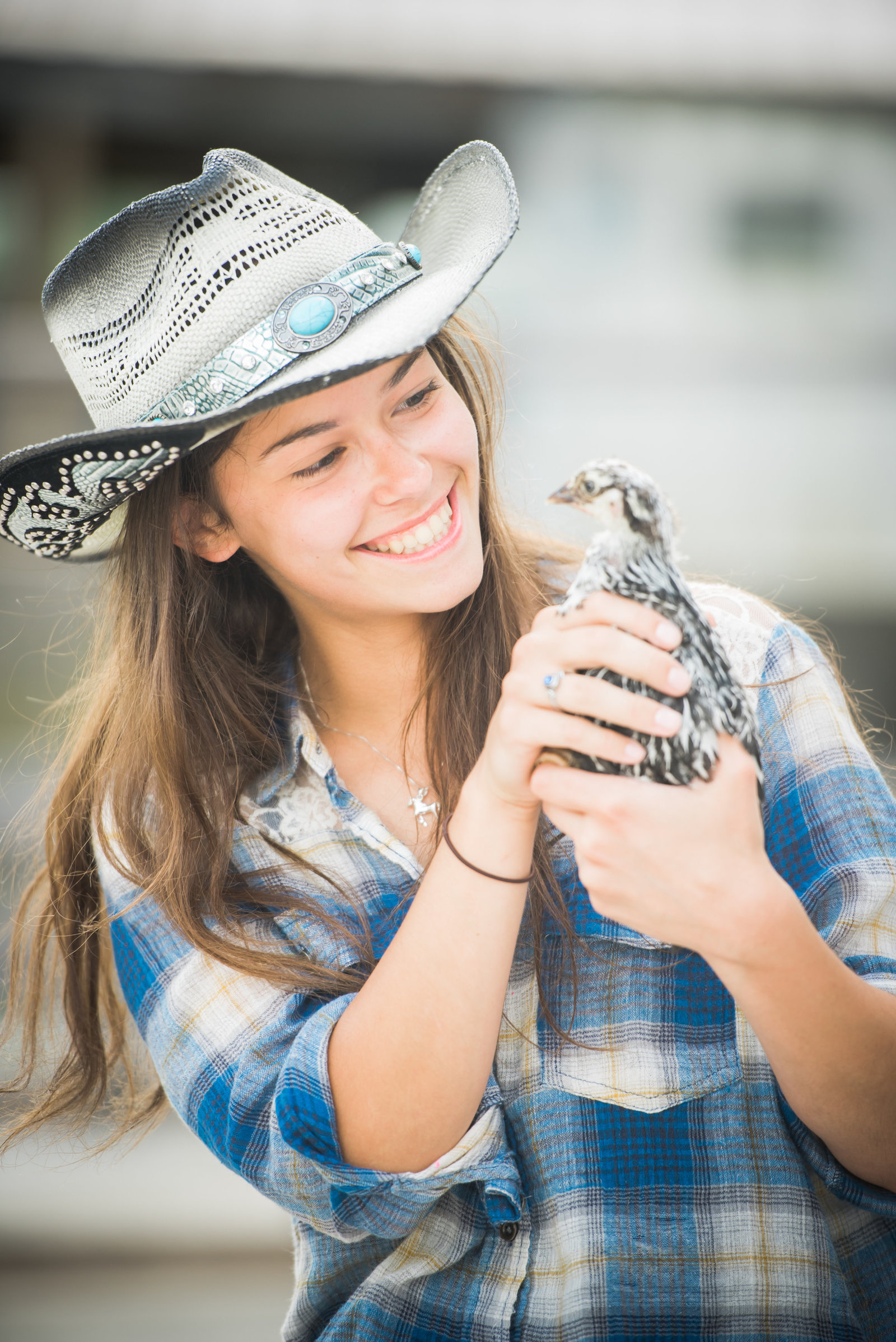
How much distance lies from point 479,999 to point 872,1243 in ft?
2.56

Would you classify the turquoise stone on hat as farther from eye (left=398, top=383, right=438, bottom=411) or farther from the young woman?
eye (left=398, top=383, right=438, bottom=411)

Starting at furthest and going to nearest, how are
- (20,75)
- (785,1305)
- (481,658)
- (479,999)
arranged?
(20,75) < (481,658) < (785,1305) < (479,999)

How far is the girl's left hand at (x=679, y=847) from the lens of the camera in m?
0.98

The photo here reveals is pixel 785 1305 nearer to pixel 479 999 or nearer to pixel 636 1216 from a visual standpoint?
pixel 636 1216

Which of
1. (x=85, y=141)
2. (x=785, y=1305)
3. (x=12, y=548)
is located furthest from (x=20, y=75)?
(x=785, y=1305)

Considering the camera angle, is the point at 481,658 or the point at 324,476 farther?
the point at 481,658

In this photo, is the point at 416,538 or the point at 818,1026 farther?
the point at 416,538

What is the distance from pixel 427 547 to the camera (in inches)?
57.9

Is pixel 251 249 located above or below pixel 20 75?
below

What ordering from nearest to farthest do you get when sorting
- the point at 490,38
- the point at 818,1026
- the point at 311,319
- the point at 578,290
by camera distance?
the point at 818,1026
the point at 311,319
the point at 490,38
the point at 578,290

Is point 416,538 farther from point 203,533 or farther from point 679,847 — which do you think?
point 679,847

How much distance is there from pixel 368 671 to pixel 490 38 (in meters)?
3.02

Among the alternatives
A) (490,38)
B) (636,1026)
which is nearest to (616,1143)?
(636,1026)

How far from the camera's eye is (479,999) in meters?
1.21
